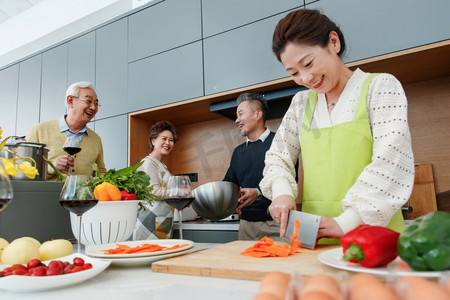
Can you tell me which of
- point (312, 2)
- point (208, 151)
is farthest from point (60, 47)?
Result: point (312, 2)

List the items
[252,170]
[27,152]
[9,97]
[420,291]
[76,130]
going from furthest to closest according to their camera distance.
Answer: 1. [9,97]
2. [76,130]
3. [252,170]
4. [27,152]
5. [420,291]

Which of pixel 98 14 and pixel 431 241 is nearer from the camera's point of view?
pixel 431 241

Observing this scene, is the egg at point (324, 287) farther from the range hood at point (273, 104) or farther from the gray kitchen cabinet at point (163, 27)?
the gray kitchen cabinet at point (163, 27)

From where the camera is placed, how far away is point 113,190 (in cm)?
83

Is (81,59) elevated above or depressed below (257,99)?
above

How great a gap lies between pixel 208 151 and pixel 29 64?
2145mm

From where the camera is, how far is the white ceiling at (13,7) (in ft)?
10.8

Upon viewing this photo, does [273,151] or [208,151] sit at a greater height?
[208,151]

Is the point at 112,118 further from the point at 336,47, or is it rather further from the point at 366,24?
the point at 336,47

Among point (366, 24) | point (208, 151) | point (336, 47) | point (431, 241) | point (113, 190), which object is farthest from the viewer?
point (208, 151)

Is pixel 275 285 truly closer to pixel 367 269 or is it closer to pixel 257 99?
pixel 367 269

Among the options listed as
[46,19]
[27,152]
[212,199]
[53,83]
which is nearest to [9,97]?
[53,83]

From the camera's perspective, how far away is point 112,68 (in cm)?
277

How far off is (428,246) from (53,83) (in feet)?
11.1
